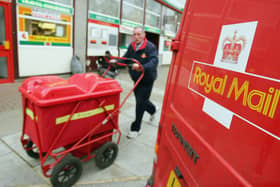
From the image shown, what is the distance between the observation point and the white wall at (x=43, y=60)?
682 centimetres

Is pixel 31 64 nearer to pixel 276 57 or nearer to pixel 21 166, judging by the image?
pixel 21 166

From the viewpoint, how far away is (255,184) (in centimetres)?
82

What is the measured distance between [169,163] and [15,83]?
6504mm

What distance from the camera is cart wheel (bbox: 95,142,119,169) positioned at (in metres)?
2.69

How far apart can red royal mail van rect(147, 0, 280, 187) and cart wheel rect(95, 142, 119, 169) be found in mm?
1338

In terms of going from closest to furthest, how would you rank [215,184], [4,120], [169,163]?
[215,184], [169,163], [4,120]

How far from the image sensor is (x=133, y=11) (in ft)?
36.1

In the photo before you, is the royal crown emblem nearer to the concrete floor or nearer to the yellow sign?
the yellow sign

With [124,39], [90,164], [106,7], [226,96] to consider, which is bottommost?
[90,164]

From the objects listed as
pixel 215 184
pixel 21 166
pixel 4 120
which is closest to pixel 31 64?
pixel 4 120

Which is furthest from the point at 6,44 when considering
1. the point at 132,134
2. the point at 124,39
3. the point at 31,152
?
the point at 124,39

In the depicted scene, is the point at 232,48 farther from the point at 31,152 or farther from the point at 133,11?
the point at 133,11

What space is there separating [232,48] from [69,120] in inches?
70.3

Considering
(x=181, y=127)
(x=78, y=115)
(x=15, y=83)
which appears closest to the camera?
(x=181, y=127)
